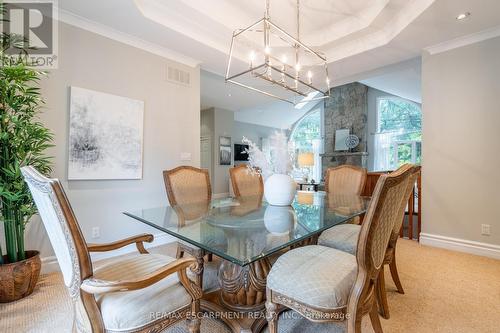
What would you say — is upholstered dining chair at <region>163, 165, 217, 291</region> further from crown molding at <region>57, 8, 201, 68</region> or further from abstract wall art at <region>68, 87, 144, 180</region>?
crown molding at <region>57, 8, 201, 68</region>

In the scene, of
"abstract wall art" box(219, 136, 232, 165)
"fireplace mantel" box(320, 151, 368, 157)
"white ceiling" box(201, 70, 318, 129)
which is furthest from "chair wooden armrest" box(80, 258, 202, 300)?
"fireplace mantel" box(320, 151, 368, 157)

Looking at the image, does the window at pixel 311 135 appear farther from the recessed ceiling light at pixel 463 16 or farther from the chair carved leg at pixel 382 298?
the chair carved leg at pixel 382 298

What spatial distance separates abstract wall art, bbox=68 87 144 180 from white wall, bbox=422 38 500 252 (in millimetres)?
3911

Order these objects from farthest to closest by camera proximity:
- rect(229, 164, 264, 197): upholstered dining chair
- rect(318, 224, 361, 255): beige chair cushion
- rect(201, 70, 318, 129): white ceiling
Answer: rect(201, 70, 318, 129): white ceiling → rect(229, 164, 264, 197): upholstered dining chair → rect(318, 224, 361, 255): beige chair cushion

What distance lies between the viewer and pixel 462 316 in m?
1.65

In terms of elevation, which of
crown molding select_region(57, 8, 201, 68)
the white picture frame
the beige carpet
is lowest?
the beige carpet

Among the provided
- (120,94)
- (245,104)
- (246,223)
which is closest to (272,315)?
(246,223)

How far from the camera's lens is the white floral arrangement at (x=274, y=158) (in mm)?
2150

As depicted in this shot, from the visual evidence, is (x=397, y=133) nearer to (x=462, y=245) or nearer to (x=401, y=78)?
(x=401, y=78)

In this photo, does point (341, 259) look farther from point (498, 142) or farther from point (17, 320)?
point (498, 142)

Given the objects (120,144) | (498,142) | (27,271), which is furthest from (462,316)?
(120,144)

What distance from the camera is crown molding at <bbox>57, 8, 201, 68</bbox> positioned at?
248cm

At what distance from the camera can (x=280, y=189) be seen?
2.16m

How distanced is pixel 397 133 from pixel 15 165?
9057 mm
